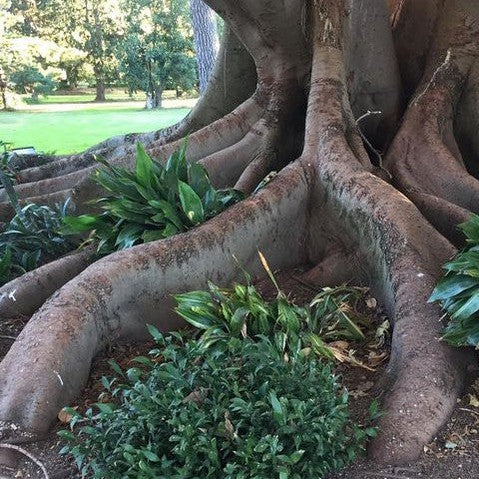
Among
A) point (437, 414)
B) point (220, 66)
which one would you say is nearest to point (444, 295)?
point (437, 414)

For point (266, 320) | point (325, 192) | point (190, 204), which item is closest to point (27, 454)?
point (266, 320)

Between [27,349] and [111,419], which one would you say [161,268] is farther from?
[111,419]

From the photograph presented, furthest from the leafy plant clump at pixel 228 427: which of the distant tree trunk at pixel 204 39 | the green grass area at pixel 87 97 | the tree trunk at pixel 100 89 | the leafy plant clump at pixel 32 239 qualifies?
the tree trunk at pixel 100 89

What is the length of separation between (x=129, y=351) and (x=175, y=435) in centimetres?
144

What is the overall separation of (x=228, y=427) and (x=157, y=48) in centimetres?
2521

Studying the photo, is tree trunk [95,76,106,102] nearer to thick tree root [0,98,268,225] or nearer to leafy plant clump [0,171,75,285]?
thick tree root [0,98,268,225]

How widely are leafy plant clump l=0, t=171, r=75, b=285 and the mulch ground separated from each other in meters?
1.08

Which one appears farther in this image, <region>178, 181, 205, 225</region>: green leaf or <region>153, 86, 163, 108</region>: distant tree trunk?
<region>153, 86, 163, 108</region>: distant tree trunk

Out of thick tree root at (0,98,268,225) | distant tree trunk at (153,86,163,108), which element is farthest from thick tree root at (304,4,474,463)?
distant tree trunk at (153,86,163,108)

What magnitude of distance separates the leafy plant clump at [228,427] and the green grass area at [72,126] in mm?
10521

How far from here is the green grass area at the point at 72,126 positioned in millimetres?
14508

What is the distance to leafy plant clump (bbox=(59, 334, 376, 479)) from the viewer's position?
2111mm

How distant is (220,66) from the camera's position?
19.9 ft

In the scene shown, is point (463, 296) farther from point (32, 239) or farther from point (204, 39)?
point (204, 39)
